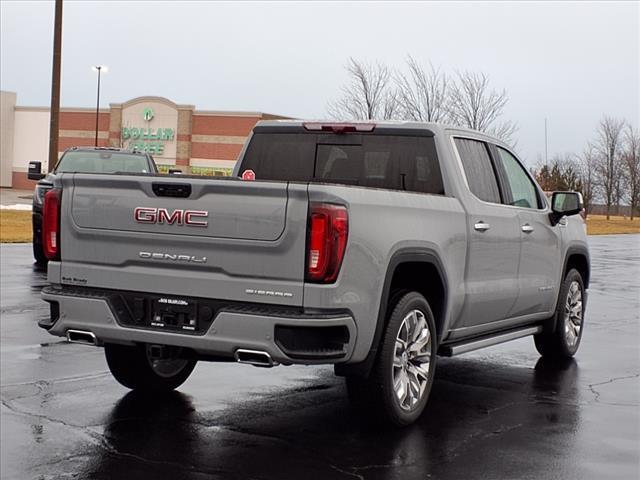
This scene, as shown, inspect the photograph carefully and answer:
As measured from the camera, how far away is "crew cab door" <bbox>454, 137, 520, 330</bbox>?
23.8 ft

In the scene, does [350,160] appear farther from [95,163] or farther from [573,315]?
[95,163]

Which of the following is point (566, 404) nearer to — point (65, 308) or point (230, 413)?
point (230, 413)

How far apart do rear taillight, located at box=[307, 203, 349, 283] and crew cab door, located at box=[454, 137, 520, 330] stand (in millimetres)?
1867

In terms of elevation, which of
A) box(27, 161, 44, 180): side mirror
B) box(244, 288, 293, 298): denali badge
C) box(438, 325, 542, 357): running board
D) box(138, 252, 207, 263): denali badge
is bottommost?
box(438, 325, 542, 357): running board

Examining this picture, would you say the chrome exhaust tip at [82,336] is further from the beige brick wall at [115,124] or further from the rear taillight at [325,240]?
the beige brick wall at [115,124]

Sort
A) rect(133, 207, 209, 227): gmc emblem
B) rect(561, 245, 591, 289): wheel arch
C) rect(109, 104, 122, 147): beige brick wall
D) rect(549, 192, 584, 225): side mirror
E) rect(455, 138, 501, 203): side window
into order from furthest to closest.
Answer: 1. rect(109, 104, 122, 147): beige brick wall
2. rect(561, 245, 591, 289): wheel arch
3. rect(549, 192, 584, 225): side mirror
4. rect(455, 138, 501, 203): side window
5. rect(133, 207, 209, 227): gmc emblem

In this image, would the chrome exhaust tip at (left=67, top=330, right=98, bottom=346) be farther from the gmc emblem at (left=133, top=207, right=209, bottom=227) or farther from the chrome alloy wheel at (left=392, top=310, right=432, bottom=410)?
the chrome alloy wheel at (left=392, top=310, right=432, bottom=410)

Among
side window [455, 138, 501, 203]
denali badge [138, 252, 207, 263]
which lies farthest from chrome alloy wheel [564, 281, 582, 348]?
denali badge [138, 252, 207, 263]

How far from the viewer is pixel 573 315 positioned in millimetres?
9484

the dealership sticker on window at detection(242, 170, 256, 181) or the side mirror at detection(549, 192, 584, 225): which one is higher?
the dealership sticker on window at detection(242, 170, 256, 181)

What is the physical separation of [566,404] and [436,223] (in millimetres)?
1863

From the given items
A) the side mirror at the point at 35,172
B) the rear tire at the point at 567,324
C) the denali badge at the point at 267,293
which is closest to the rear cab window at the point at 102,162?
the side mirror at the point at 35,172

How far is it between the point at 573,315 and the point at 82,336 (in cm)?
522

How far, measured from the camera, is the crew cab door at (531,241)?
8180 mm
